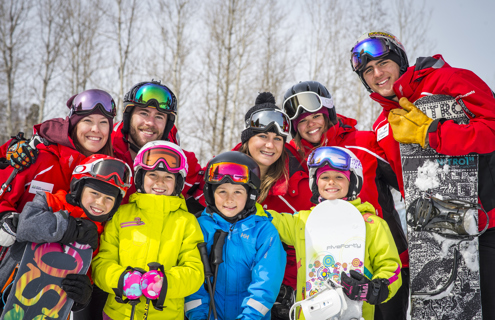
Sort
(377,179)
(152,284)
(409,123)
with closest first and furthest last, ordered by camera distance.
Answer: (152,284) → (409,123) → (377,179)

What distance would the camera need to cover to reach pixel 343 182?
292cm

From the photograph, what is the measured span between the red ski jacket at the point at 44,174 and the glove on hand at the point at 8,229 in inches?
7.5

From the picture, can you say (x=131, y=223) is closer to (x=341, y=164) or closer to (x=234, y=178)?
(x=234, y=178)

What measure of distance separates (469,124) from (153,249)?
264cm

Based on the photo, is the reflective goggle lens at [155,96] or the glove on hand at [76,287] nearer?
the glove on hand at [76,287]

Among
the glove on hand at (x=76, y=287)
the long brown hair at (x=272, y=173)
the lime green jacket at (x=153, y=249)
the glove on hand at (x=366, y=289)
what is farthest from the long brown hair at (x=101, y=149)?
the glove on hand at (x=366, y=289)

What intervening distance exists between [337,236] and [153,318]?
4.91 ft

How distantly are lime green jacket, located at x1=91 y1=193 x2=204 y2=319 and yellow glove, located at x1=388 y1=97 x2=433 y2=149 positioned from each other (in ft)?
6.34

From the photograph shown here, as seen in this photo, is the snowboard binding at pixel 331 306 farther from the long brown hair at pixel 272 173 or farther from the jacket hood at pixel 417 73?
the jacket hood at pixel 417 73

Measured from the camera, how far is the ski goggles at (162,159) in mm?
2869

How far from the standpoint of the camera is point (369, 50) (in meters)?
3.42

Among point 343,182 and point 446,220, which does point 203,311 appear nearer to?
point 343,182

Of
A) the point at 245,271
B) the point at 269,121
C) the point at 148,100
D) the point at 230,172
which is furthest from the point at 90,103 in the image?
the point at 245,271

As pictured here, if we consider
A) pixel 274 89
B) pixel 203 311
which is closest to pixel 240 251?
pixel 203 311
